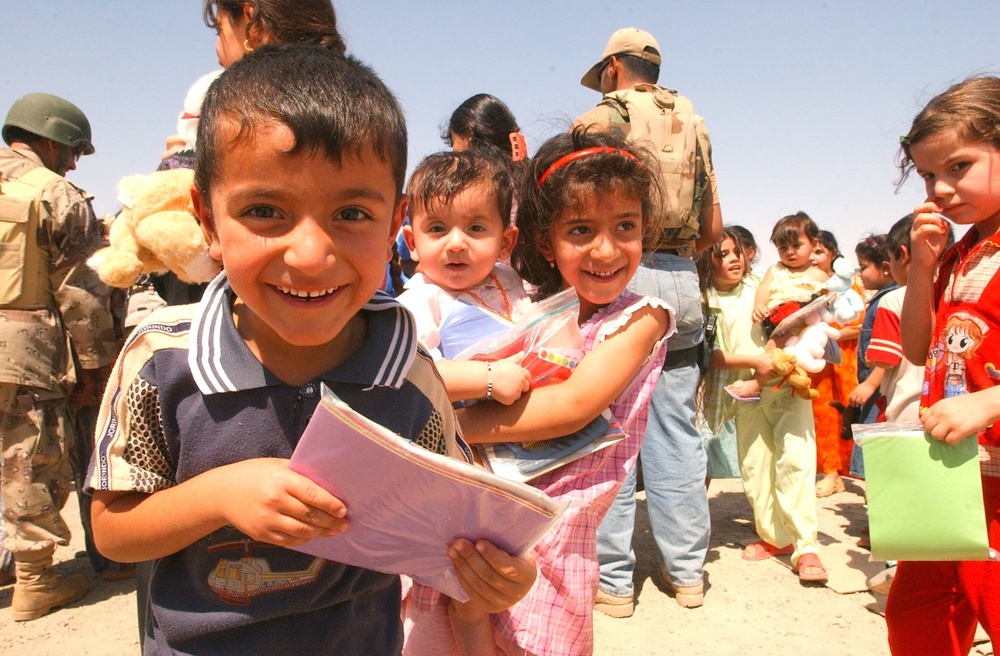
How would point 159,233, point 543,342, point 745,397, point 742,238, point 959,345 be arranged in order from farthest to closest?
point 742,238 < point 745,397 < point 959,345 < point 159,233 < point 543,342

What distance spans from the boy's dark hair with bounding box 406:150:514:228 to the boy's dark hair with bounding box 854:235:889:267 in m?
4.54

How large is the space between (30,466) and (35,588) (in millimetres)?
605

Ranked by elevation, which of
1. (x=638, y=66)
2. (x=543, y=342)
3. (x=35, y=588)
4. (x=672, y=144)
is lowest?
(x=35, y=588)

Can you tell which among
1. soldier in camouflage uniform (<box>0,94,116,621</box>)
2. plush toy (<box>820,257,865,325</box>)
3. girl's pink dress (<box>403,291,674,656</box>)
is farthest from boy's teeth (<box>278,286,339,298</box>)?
plush toy (<box>820,257,865,325</box>)

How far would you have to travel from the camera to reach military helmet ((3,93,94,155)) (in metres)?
4.11

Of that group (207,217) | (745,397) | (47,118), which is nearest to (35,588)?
(47,118)

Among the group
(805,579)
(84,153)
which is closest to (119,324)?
(84,153)

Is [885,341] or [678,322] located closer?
[678,322]

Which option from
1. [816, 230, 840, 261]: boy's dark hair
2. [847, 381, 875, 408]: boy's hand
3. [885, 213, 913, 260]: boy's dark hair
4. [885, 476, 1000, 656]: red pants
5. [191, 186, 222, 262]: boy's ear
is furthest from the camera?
[816, 230, 840, 261]: boy's dark hair

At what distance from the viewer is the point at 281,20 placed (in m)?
1.93

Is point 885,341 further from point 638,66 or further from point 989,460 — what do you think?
point 989,460

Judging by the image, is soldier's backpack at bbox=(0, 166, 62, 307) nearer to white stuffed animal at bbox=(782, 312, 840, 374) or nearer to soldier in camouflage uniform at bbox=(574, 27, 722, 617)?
soldier in camouflage uniform at bbox=(574, 27, 722, 617)

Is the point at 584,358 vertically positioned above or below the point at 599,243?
below

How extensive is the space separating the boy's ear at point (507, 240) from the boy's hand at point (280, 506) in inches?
47.6
